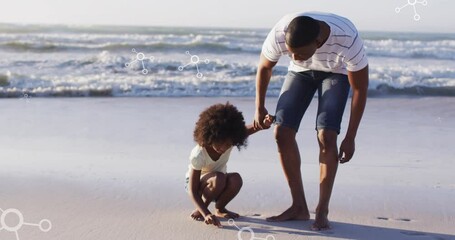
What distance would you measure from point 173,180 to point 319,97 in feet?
4.33

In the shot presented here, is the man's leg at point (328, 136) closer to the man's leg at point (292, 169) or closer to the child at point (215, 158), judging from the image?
the man's leg at point (292, 169)

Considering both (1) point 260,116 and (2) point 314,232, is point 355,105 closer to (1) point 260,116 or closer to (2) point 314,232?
(1) point 260,116

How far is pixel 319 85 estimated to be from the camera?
12.0 feet

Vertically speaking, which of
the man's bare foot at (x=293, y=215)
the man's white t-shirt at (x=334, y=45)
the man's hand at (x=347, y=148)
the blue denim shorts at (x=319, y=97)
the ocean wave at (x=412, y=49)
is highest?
the man's white t-shirt at (x=334, y=45)

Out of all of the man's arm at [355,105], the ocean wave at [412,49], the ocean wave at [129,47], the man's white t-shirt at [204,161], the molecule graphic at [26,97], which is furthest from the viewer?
the ocean wave at [412,49]

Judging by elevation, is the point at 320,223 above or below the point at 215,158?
below

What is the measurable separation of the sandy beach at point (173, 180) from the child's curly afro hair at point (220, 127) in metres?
0.43

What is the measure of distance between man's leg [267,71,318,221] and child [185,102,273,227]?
11 cm

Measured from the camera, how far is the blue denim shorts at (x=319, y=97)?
3475 mm

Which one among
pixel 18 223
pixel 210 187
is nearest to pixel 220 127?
pixel 210 187

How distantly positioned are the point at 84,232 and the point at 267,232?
878 millimetres

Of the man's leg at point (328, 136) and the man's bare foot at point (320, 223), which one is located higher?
the man's leg at point (328, 136)

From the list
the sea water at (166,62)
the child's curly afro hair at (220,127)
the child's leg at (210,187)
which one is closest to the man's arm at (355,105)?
the child's curly afro hair at (220,127)

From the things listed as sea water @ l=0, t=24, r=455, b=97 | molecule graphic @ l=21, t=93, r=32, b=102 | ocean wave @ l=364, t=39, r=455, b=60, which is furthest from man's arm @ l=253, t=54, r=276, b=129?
ocean wave @ l=364, t=39, r=455, b=60
